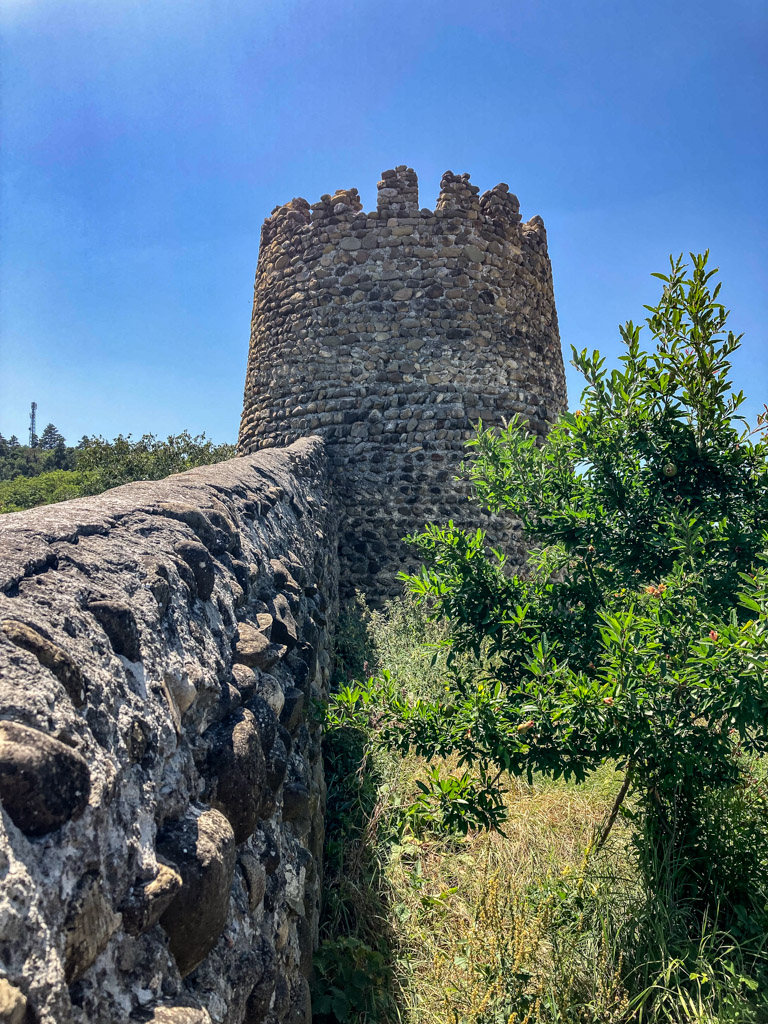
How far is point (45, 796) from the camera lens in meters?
1.10

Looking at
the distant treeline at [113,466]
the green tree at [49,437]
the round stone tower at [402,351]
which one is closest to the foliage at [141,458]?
the distant treeline at [113,466]

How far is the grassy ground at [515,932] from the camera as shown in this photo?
8.87ft

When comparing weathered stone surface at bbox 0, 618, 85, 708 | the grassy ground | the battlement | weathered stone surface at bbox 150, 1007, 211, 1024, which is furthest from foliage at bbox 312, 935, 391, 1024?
the battlement

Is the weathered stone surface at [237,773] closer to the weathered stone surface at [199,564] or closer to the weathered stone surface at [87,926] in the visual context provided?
the weathered stone surface at [199,564]

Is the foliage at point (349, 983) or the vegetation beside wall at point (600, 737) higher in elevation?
the vegetation beside wall at point (600, 737)

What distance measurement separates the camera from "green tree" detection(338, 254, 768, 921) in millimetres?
2680

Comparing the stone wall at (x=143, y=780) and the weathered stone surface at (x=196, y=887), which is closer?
the stone wall at (x=143, y=780)

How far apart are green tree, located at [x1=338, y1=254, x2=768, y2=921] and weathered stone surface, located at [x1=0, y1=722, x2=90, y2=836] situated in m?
1.88

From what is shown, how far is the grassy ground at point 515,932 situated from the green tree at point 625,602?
0.29m

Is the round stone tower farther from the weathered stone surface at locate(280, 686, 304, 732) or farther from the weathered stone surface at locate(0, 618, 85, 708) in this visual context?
the weathered stone surface at locate(0, 618, 85, 708)

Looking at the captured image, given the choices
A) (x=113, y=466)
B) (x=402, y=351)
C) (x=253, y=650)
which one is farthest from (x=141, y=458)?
(x=253, y=650)

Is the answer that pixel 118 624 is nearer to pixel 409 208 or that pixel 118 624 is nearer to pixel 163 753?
pixel 163 753

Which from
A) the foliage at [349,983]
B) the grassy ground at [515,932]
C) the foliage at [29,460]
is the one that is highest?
the foliage at [29,460]

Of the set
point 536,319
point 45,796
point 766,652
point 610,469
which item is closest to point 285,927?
point 45,796
